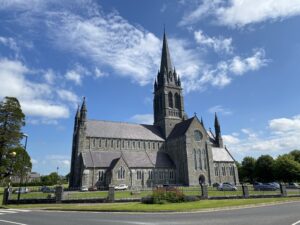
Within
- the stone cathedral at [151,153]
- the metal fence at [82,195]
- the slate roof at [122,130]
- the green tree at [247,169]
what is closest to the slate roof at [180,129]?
the stone cathedral at [151,153]

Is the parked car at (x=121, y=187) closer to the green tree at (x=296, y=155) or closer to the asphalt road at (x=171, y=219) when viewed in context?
the asphalt road at (x=171, y=219)

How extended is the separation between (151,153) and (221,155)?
19.4m

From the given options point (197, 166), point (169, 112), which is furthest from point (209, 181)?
point (169, 112)

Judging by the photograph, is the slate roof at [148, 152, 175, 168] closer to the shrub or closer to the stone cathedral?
the stone cathedral

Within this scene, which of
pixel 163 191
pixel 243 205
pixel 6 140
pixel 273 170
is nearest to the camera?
pixel 243 205

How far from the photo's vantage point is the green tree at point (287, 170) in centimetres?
6494

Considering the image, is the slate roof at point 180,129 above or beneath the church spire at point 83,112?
beneath

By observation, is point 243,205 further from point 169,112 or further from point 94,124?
point 169,112

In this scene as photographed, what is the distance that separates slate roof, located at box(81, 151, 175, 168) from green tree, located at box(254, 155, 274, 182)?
3017 cm

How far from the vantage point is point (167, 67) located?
7431 centimetres

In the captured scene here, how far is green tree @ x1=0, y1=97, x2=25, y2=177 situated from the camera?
41438 millimetres

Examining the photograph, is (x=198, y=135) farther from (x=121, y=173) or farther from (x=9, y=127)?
(x=9, y=127)

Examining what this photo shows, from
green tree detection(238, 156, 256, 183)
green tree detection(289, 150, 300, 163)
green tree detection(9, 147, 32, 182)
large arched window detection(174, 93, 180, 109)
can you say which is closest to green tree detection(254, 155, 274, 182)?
green tree detection(238, 156, 256, 183)

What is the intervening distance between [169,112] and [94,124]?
21.8 metres
